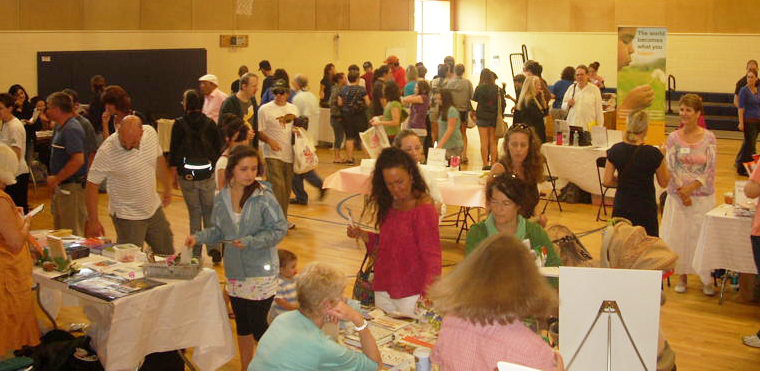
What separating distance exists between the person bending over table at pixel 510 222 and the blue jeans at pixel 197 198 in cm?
350

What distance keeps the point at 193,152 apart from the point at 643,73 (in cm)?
621

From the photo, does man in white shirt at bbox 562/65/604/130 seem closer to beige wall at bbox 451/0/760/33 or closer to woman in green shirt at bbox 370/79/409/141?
woman in green shirt at bbox 370/79/409/141

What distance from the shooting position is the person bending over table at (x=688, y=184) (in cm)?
648

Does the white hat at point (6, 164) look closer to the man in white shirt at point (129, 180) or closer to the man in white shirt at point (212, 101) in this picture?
the man in white shirt at point (129, 180)

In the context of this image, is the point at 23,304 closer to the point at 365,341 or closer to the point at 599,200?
the point at 365,341

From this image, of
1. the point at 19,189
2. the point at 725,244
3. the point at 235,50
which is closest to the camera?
the point at 725,244

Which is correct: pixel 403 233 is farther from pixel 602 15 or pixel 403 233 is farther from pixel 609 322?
pixel 602 15

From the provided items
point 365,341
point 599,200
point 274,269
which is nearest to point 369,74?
point 599,200

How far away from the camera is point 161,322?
15.0 feet

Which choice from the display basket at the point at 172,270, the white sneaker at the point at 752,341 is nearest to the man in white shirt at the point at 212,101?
the display basket at the point at 172,270

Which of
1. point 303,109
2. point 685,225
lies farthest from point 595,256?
point 303,109

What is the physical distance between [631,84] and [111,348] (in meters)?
8.12

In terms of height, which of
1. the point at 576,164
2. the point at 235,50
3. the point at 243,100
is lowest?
the point at 576,164

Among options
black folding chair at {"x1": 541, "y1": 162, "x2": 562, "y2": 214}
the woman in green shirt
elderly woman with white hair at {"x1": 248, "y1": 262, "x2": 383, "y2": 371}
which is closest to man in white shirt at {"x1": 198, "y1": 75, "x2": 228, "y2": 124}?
the woman in green shirt
